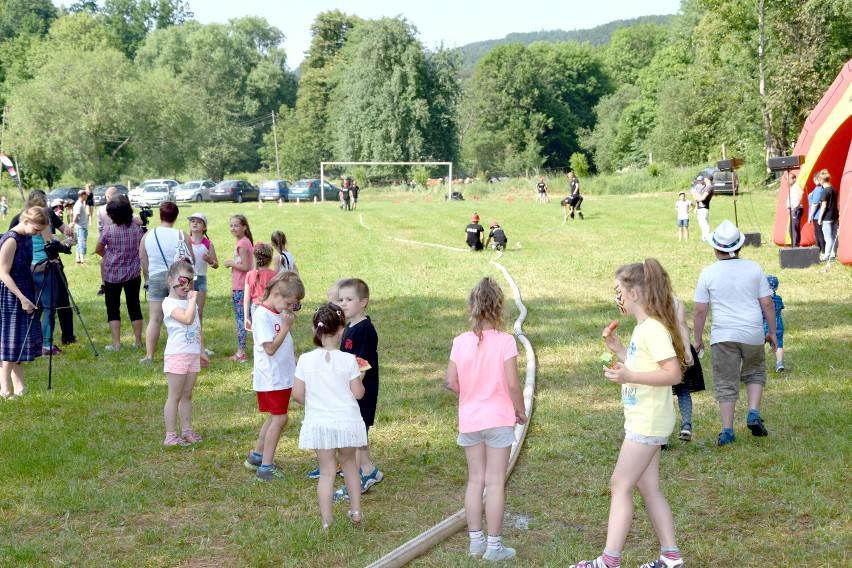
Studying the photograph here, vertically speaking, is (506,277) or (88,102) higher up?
(88,102)

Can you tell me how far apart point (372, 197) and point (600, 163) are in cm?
4157

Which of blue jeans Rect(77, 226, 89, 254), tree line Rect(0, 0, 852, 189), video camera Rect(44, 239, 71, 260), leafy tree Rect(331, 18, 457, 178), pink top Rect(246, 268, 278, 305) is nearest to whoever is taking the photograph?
pink top Rect(246, 268, 278, 305)

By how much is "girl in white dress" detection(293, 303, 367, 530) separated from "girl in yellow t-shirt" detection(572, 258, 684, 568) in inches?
60.0

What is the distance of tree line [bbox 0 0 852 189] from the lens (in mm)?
→ 46062

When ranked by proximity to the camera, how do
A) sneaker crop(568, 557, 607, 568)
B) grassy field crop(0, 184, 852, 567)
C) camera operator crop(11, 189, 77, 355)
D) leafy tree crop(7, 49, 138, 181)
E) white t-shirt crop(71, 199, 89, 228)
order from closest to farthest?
sneaker crop(568, 557, 607, 568), grassy field crop(0, 184, 852, 567), camera operator crop(11, 189, 77, 355), white t-shirt crop(71, 199, 89, 228), leafy tree crop(7, 49, 138, 181)

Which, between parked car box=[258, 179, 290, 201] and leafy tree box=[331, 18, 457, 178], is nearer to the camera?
parked car box=[258, 179, 290, 201]

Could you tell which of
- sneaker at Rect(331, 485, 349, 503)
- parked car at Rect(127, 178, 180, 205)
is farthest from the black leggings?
parked car at Rect(127, 178, 180, 205)

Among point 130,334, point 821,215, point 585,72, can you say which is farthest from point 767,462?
point 585,72

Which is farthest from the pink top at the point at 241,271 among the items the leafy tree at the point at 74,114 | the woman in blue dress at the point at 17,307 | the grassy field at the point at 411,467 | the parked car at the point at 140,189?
the leafy tree at the point at 74,114

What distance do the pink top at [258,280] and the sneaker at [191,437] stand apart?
1.87 meters

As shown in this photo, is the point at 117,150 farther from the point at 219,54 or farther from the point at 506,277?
the point at 506,277

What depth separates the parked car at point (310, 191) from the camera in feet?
171

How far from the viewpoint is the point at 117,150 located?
214 ft

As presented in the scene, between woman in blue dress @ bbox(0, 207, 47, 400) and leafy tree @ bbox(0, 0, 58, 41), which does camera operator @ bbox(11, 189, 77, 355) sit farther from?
leafy tree @ bbox(0, 0, 58, 41)
